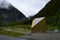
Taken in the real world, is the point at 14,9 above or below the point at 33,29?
above

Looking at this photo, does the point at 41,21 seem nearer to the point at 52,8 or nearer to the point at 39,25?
the point at 39,25

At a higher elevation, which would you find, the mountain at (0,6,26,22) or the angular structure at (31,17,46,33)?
the mountain at (0,6,26,22)

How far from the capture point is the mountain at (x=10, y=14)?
506 ft

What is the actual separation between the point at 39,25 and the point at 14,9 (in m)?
107

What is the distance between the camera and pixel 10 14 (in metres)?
156

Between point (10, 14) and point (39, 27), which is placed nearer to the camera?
point (39, 27)

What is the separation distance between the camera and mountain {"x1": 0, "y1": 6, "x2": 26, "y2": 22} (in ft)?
506

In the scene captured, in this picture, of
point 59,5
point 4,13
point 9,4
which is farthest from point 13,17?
point 59,5

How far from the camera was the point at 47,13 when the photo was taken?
138 meters

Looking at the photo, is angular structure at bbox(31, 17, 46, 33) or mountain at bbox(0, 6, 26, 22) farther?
mountain at bbox(0, 6, 26, 22)

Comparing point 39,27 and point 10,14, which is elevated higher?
point 10,14

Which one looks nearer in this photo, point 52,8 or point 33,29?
point 33,29

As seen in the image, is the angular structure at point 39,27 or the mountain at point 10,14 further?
the mountain at point 10,14

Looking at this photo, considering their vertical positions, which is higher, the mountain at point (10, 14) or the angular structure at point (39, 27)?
the mountain at point (10, 14)
